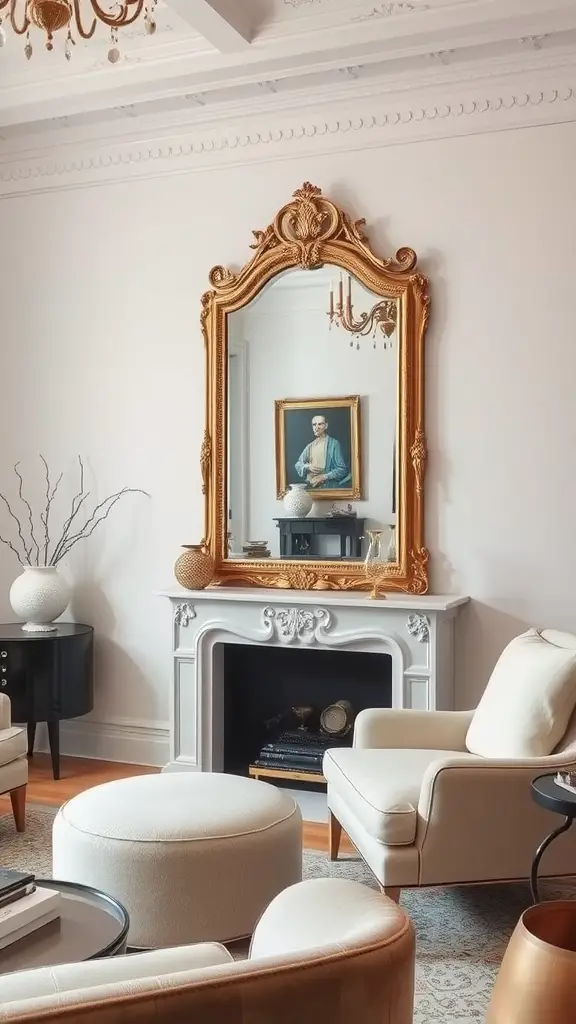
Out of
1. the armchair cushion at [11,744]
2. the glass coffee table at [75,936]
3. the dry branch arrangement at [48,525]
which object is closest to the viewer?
the glass coffee table at [75,936]

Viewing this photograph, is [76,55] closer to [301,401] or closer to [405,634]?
[301,401]

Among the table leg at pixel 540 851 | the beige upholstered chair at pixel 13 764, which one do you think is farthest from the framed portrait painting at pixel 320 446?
the table leg at pixel 540 851

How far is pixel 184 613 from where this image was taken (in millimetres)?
4469

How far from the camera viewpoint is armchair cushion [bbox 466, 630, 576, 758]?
9.83ft

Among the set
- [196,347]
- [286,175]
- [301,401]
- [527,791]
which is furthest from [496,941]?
[286,175]

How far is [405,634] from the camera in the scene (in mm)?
4051

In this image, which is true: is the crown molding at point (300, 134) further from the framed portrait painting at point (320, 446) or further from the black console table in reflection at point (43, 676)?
the black console table in reflection at point (43, 676)

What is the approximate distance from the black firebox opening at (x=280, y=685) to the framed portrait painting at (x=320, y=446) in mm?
734

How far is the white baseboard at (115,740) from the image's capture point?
482 centimetres

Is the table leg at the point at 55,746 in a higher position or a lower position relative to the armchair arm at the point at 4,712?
lower

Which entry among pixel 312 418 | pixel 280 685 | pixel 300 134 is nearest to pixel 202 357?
pixel 312 418

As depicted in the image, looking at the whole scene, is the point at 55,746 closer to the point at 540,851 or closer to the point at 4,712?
the point at 4,712

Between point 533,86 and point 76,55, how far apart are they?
78.9 inches

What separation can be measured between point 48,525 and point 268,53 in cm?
244
